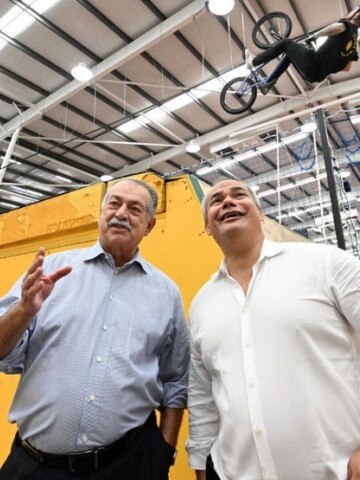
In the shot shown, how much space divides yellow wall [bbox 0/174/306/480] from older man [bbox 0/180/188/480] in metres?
0.35

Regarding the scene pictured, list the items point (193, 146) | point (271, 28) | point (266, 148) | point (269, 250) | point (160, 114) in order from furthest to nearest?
point (266, 148)
point (193, 146)
point (160, 114)
point (271, 28)
point (269, 250)

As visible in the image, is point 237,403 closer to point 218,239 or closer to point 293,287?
point 293,287

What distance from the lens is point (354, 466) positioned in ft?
2.95

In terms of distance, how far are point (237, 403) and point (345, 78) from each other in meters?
8.00

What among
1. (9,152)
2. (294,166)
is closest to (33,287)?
(9,152)

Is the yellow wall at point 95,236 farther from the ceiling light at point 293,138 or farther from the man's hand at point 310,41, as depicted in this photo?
the ceiling light at point 293,138

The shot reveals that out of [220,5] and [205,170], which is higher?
[205,170]

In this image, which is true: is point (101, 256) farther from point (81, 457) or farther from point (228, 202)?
point (81, 457)

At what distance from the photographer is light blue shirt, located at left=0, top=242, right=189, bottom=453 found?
109 cm

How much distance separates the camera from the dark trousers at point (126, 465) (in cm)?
105

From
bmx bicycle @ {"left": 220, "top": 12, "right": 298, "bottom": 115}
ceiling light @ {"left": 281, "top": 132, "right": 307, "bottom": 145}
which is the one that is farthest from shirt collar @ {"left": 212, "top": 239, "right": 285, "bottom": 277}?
ceiling light @ {"left": 281, "top": 132, "right": 307, "bottom": 145}

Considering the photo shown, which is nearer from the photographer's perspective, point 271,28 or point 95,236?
point 95,236

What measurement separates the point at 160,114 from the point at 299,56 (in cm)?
541

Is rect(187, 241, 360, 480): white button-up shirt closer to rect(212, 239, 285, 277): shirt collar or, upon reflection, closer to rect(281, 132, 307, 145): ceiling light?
rect(212, 239, 285, 277): shirt collar
